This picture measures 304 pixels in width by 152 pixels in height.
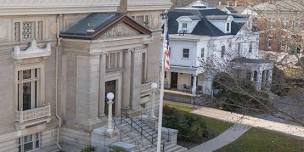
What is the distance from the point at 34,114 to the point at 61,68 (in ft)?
9.49

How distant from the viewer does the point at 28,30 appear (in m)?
24.2

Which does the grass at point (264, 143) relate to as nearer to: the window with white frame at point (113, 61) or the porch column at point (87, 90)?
the window with white frame at point (113, 61)

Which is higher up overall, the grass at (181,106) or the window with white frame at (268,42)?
the window with white frame at (268,42)

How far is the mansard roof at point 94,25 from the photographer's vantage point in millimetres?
24969

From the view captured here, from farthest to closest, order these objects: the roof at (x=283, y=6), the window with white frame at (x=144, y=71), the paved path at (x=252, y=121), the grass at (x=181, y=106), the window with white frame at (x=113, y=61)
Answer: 1. the grass at (x=181, y=106)
2. the paved path at (x=252, y=121)
3. the window with white frame at (x=144, y=71)
4. the window with white frame at (x=113, y=61)
5. the roof at (x=283, y=6)

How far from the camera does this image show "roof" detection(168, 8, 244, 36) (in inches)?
1807

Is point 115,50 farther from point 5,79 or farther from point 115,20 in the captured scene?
point 5,79

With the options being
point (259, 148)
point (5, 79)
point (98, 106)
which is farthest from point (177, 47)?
point (5, 79)

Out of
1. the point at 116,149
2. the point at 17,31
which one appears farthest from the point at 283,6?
the point at 17,31

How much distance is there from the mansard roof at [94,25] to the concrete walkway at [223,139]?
26.5 ft

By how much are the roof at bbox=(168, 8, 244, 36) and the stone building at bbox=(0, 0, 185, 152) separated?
17860 mm

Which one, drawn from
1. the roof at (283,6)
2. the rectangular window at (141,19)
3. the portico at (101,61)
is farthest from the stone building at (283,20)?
the rectangular window at (141,19)

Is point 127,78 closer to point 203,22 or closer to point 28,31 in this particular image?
point 28,31

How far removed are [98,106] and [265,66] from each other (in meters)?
20.3
